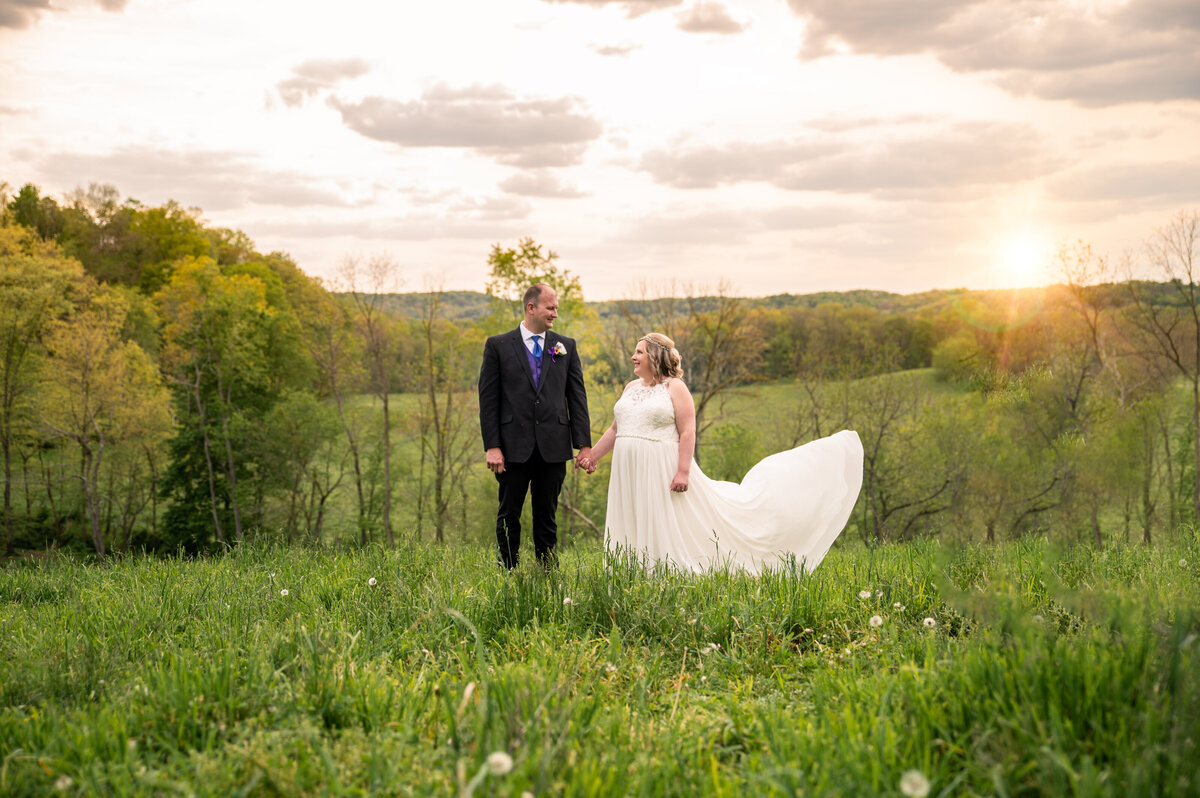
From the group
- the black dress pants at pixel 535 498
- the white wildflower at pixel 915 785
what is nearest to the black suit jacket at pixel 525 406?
the black dress pants at pixel 535 498

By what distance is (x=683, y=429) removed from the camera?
22.5 ft

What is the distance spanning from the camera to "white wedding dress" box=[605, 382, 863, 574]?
6.83 meters

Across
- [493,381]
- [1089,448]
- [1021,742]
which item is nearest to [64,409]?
[493,381]

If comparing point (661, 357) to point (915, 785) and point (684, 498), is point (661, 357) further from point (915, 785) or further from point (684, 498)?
point (915, 785)

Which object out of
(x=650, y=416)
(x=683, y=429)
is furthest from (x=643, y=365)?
(x=683, y=429)

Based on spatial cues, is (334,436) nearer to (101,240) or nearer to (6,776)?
(101,240)

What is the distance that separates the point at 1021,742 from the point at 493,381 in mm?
4984

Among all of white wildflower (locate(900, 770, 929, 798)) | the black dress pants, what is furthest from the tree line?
white wildflower (locate(900, 770, 929, 798))

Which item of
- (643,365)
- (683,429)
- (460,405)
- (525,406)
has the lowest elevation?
(460,405)

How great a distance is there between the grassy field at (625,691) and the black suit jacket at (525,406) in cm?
187

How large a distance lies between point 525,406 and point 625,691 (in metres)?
3.53

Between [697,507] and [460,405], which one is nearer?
[697,507]

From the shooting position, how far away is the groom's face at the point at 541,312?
656 centimetres

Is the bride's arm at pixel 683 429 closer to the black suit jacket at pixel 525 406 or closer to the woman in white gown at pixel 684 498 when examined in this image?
the woman in white gown at pixel 684 498
